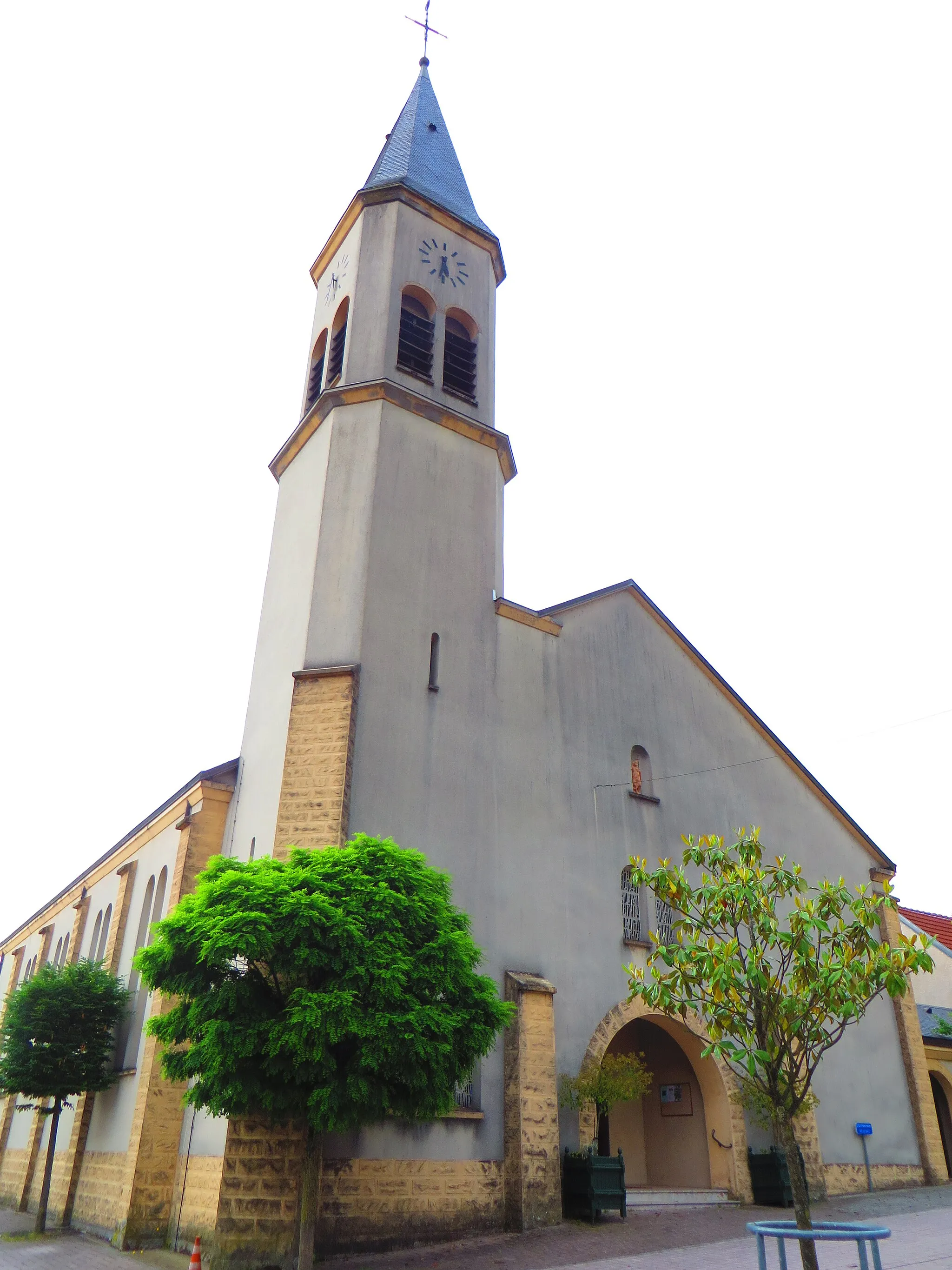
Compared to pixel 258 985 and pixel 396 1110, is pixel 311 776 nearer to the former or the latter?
pixel 258 985

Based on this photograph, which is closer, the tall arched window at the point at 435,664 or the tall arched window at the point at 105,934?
the tall arched window at the point at 435,664

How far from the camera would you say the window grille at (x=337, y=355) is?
2097 centimetres

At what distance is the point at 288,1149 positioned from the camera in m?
12.7

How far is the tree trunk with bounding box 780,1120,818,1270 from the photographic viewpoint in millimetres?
7520

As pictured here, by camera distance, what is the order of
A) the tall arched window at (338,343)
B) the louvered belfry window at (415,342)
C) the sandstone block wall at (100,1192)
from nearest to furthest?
the sandstone block wall at (100,1192), the louvered belfry window at (415,342), the tall arched window at (338,343)

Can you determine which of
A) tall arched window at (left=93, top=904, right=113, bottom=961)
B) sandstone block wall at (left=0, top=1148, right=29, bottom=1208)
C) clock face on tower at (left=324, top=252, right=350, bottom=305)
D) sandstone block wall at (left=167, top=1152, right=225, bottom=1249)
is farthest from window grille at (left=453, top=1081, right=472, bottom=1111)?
clock face on tower at (left=324, top=252, right=350, bottom=305)

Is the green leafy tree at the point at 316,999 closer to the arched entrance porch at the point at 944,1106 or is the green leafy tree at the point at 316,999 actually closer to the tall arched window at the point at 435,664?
the tall arched window at the point at 435,664

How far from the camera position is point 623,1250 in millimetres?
12836

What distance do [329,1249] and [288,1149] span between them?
1314mm

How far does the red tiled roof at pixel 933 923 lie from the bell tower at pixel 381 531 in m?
20.0

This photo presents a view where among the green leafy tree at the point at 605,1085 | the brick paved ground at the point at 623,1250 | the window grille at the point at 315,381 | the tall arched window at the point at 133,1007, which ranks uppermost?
the window grille at the point at 315,381

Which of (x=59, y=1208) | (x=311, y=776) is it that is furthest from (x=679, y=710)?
(x=59, y=1208)

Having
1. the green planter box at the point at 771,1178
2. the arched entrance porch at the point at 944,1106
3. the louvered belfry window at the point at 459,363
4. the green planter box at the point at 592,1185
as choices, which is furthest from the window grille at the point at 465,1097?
the arched entrance porch at the point at 944,1106

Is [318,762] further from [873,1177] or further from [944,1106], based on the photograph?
[944,1106]
